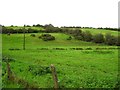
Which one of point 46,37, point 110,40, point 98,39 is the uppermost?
point 46,37

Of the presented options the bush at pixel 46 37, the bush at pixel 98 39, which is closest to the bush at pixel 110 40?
the bush at pixel 98 39

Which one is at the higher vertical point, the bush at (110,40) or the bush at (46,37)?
the bush at (46,37)

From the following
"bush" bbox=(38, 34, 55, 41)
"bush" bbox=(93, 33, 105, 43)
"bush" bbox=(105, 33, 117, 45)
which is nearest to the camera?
"bush" bbox=(38, 34, 55, 41)

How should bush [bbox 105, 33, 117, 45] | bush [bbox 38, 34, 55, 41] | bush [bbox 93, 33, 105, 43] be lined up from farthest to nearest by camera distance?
bush [bbox 93, 33, 105, 43] → bush [bbox 105, 33, 117, 45] → bush [bbox 38, 34, 55, 41]

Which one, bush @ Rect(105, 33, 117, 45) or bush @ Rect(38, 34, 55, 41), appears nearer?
bush @ Rect(38, 34, 55, 41)

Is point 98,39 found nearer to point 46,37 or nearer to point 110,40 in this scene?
point 110,40

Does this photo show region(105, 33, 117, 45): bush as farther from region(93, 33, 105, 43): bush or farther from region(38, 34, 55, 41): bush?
region(38, 34, 55, 41): bush

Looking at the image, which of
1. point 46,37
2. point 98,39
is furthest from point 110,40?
point 46,37

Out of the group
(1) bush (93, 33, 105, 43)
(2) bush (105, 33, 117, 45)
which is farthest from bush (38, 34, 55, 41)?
(2) bush (105, 33, 117, 45)

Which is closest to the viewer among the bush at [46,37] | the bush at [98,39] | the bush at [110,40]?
the bush at [46,37]

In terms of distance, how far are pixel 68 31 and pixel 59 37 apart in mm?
10405

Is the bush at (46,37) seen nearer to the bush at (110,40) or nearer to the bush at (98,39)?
the bush at (98,39)

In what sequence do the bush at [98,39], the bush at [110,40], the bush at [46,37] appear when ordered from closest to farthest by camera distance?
the bush at [46,37] → the bush at [110,40] → the bush at [98,39]

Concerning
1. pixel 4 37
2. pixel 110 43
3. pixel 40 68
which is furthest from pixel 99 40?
pixel 40 68
